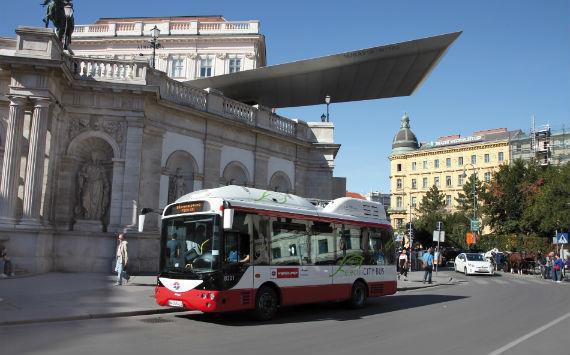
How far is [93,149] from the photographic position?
2131 centimetres

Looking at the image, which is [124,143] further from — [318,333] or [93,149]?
A: [318,333]

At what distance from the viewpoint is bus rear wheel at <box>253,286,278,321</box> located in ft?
39.7

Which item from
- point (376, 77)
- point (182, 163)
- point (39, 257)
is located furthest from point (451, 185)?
point (39, 257)

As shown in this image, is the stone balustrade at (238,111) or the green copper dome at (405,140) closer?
the stone balustrade at (238,111)

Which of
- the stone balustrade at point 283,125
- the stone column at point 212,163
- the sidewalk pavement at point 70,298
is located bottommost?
the sidewalk pavement at point 70,298

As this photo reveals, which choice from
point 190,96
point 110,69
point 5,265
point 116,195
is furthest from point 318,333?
point 190,96

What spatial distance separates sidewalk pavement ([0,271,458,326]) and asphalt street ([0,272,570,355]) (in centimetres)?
41

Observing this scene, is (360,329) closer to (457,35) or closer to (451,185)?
(457,35)

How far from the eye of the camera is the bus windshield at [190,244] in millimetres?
11453

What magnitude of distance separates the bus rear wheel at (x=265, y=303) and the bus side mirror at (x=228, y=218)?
6.59 ft

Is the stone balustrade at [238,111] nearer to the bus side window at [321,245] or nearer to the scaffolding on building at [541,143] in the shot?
the bus side window at [321,245]

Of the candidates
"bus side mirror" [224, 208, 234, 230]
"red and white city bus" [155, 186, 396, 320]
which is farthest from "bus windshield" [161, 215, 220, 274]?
"bus side mirror" [224, 208, 234, 230]

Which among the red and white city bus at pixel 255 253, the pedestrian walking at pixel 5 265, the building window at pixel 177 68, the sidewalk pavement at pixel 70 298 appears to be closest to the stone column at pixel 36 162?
the pedestrian walking at pixel 5 265

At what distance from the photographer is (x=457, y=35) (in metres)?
27.1
